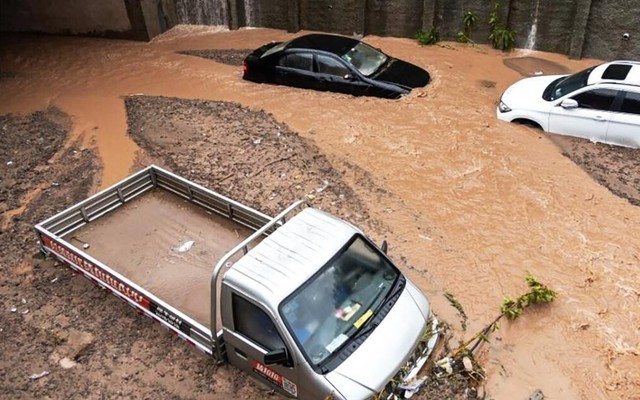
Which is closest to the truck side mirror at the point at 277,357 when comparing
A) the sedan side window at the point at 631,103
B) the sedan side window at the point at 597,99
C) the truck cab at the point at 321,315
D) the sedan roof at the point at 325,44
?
the truck cab at the point at 321,315

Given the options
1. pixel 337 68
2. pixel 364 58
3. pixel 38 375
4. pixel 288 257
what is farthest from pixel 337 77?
pixel 38 375

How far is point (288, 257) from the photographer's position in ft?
21.1

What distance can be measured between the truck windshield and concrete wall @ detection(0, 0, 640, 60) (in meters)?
9.71

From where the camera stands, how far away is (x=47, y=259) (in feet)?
28.6

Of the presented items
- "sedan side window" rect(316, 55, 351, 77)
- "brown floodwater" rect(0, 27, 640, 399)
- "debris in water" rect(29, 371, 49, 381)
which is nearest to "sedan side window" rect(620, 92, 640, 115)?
"brown floodwater" rect(0, 27, 640, 399)

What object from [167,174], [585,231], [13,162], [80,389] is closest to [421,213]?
[585,231]

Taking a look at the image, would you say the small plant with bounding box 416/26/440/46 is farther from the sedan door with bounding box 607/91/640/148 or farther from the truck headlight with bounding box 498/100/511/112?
the sedan door with bounding box 607/91/640/148

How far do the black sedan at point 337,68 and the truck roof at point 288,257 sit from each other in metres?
5.87

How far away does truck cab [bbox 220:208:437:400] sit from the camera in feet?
19.6

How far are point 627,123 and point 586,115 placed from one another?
0.66 metres

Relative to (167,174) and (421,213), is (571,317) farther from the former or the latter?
(167,174)

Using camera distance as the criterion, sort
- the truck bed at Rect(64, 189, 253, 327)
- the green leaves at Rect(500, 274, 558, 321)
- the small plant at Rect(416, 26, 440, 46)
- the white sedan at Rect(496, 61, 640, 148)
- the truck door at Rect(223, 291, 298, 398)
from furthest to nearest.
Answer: the small plant at Rect(416, 26, 440, 46) < the white sedan at Rect(496, 61, 640, 148) < the truck bed at Rect(64, 189, 253, 327) < the green leaves at Rect(500, 274, 558, 321) < the truck door at Rect(223, 291, 298, 398)

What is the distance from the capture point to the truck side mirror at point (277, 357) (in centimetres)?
598

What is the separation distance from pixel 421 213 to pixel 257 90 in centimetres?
546
